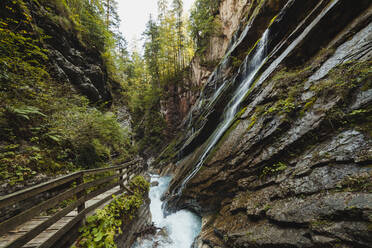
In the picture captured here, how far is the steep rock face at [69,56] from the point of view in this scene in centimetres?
735

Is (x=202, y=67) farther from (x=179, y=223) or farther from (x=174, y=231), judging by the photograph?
(x=174, y=231)

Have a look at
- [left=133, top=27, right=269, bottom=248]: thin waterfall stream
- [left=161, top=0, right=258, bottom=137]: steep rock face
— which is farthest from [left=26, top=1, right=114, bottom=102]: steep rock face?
[left=161, top=0, right=258, bottom=137]: steep rock face

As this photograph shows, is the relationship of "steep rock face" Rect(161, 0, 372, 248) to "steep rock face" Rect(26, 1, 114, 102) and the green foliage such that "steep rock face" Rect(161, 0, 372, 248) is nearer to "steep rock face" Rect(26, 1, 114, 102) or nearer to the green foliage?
the green foliage

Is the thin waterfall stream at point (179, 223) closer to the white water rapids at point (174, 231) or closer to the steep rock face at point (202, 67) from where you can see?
the white water rapids at point (174, 231)

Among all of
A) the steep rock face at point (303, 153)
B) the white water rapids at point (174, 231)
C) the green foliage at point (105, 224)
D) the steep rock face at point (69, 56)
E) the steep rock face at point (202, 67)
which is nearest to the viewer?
the steep rock face at point (303, 153)

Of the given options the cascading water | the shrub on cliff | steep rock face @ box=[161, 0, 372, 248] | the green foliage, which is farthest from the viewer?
the cascading water

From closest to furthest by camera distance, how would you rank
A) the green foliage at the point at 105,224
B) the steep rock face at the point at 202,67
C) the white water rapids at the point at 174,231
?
1. the green foliage at the point at 105,224
2. the white water rapids at the point at 174,231
3. the steep rock face at the point at 202,67

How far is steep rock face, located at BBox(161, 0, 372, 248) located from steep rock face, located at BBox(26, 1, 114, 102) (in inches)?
375

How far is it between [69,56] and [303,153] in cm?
1325

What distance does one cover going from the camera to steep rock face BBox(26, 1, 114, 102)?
7.35m

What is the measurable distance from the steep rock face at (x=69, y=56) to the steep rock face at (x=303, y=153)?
31.3ft

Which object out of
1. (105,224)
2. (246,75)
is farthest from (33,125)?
(246,75)

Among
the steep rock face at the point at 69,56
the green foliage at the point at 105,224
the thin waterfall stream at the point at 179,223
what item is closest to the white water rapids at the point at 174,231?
the thin waterfall stream at the point at 179,223

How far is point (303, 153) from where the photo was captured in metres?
3.51
